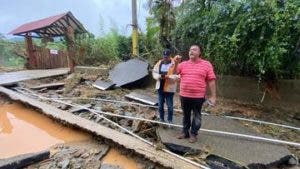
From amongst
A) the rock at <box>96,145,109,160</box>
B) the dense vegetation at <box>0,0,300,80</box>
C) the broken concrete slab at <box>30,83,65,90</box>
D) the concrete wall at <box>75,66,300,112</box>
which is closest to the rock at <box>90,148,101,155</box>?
the rock at <box>96,145,109,160</box>

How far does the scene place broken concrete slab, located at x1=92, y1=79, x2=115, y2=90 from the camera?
36.0 ft

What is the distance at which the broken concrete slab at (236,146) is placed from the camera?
5.11m

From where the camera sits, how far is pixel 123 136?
634cm

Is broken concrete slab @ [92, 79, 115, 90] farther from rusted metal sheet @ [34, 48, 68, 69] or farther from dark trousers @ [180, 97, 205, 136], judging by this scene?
rusted metal sheet @ [34, 48, 68, 69]

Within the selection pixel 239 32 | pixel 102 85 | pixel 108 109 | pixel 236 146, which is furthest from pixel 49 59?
pixel 236 146

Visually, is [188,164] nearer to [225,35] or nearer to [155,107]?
[155,107]

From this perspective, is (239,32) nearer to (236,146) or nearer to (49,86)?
(236,146)

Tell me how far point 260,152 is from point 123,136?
8.10 ft

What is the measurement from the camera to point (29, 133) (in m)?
7.48

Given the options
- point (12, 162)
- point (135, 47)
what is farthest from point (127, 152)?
point (135, 47)

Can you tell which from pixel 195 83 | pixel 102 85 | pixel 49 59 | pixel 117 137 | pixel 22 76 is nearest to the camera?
pixel 195 83

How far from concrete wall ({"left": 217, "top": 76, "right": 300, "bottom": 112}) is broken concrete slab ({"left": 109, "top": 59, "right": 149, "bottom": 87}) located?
2906 millimetres

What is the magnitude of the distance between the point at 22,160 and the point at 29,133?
218cm

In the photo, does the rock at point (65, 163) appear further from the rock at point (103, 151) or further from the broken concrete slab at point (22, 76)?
the broken concrete slab at point (22, 76)
